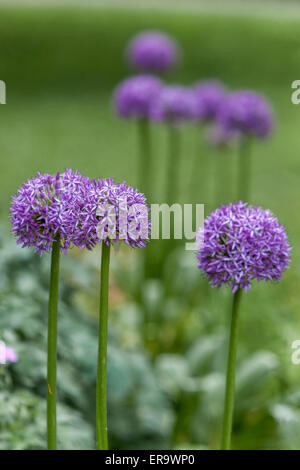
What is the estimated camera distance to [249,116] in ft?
11.1

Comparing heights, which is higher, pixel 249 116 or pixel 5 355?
pixel 249 116

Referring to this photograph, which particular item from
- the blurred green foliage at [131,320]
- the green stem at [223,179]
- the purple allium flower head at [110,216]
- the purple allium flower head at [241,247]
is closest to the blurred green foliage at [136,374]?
the blurred green foliage at [131,320]

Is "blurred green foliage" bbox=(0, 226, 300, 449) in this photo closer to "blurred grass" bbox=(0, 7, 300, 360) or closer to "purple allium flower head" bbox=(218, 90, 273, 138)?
"purple allium flower head" bbox=(218, 90, 273, 138)

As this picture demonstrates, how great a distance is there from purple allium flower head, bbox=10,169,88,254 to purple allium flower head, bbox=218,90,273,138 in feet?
6.87

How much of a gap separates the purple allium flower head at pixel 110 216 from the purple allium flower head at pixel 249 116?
2.10m

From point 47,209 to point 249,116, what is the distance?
217 centimetres

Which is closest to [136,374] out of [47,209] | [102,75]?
[47,209]

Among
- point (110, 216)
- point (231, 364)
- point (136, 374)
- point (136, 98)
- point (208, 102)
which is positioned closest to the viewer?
point (110, 216)

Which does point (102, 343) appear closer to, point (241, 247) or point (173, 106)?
point (241, 247)

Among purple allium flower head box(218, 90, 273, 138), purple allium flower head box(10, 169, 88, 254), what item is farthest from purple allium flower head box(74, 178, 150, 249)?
purple allium flower head box(218, 90, 273, 138)

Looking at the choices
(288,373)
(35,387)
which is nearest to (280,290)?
(288,373)

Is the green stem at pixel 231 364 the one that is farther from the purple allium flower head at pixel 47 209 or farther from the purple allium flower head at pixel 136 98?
the purple allium flower head at pixel 136 98

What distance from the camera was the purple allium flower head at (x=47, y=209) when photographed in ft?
4.61

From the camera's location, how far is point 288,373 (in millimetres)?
2982
